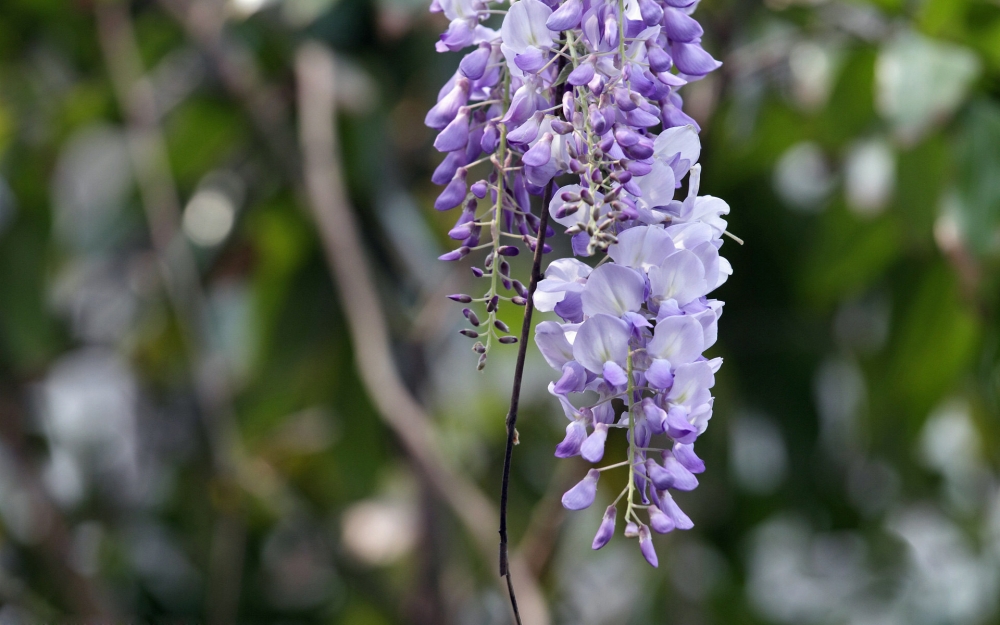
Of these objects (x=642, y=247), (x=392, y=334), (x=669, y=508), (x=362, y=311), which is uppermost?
(x=642, y=247)

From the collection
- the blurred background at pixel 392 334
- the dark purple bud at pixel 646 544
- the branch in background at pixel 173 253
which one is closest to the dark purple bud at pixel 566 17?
the dark purple bud at pixel 646 544

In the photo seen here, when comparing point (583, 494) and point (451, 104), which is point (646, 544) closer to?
point (583, 494)

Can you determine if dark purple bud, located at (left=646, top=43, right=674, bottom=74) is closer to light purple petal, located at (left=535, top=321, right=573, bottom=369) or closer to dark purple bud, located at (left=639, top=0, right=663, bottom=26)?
dark purple bud, located at (left=639, top=0, right=663, bottom=26)

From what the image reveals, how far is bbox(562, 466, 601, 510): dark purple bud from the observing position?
1.34ft

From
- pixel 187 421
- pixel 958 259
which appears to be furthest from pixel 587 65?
pixel 187 421

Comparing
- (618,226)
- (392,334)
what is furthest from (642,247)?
(392,334)

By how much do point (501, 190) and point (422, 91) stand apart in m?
1.29

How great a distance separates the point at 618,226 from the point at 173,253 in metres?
1.20

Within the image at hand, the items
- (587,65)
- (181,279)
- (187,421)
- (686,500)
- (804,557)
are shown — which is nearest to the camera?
→ (587,65)

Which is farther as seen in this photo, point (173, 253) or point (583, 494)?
point (173, 253)

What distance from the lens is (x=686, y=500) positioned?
1587mm

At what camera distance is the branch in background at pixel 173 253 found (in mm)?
1470

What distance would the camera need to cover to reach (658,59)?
1.33ft

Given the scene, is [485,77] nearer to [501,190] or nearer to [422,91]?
[501,190]
